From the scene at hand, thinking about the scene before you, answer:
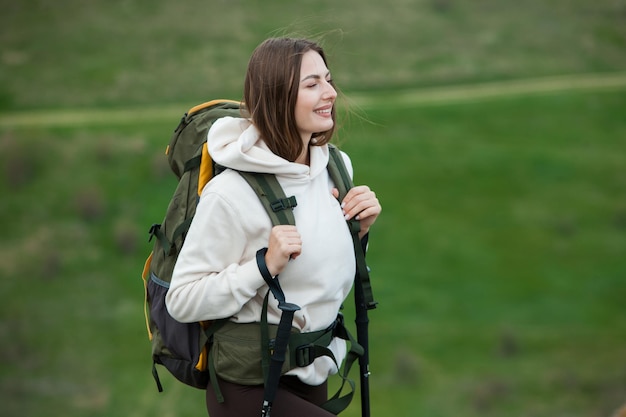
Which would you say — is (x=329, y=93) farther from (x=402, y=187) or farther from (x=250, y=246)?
(x=402, y=187)

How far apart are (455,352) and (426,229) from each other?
2685 millimetres

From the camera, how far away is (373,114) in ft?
58.3

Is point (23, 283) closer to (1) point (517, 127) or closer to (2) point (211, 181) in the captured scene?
(1) point (517, 127)

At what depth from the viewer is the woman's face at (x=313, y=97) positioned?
3.08 m

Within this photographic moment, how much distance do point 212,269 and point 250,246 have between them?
0.15m

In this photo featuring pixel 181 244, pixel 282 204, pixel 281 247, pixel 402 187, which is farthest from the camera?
pixel 402 187

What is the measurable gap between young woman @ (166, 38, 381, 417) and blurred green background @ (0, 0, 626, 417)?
1034 centimetres

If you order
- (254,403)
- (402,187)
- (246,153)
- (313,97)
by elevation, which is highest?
(313,97)

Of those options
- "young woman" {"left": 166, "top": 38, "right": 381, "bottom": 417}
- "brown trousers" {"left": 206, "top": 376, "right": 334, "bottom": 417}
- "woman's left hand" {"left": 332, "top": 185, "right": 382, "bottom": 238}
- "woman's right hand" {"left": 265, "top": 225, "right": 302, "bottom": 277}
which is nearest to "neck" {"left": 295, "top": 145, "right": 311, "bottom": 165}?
"young woman" {"left": 166, "top": 38, "right": 381, "bottom": 417}

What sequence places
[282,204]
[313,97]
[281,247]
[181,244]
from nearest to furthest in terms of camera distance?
[281,247]
[282,204]
[313,97]
[181,244]

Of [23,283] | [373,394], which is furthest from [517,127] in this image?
[23,283]

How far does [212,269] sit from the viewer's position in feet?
9.82

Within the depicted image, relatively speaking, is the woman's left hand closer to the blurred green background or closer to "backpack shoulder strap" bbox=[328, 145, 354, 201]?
"backpack shoulder strap" bbox=[328, 145, 354, 201]


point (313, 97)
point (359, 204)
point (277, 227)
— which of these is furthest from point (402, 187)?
point (277, 227)
